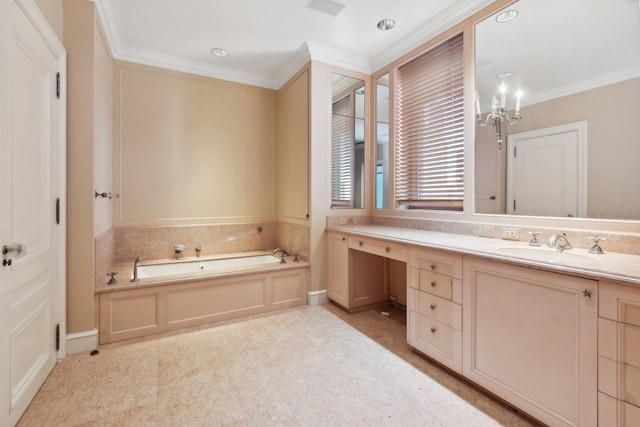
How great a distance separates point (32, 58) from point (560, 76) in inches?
127

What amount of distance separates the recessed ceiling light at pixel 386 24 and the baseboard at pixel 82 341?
11.6 ft

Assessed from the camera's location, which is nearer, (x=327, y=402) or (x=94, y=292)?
(x=327, y=402)

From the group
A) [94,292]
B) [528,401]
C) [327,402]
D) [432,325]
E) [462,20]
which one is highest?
[462,20]

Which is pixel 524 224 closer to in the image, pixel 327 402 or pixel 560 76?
pixel 560 76

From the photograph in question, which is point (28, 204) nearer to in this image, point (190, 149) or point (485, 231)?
point (190, 149)

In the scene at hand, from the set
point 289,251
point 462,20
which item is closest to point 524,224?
point 462,20

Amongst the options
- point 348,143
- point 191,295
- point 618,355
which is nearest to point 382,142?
point 348,143

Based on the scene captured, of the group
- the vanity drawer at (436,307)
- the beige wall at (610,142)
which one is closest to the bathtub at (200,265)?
the vanity drawer at (436,307)

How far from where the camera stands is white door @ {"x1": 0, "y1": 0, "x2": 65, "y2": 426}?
144 cm

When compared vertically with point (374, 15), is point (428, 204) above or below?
below

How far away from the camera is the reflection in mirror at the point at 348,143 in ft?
11.1

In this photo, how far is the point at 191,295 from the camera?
273 cm

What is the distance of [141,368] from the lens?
81.7 inches

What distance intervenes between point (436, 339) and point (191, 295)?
209 centimetres
